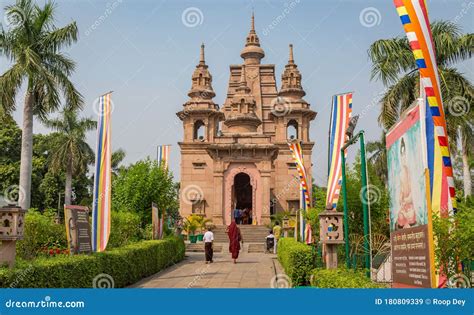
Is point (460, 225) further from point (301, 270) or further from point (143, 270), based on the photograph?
point (143, 270)

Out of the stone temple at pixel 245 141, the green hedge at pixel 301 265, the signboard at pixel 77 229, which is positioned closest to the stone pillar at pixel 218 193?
the stone temple at pixel 245 141

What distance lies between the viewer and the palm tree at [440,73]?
61.5 feet

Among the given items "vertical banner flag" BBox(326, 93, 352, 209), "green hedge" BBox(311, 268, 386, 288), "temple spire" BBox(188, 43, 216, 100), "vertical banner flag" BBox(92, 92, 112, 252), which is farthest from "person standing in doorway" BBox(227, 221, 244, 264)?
"temple spire" BBox(188, 43, 216, 100)

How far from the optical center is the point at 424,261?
5129 mm

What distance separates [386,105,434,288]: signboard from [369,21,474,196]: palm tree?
13.0 metres

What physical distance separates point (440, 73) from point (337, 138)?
8.42 m

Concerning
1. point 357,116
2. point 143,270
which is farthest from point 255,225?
point 357,116

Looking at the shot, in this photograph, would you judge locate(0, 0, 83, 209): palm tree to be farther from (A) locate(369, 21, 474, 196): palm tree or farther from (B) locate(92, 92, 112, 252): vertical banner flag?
(A) locate(369, 21, 474, 196): palm tree

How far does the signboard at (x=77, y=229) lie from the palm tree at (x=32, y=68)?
27.3 feet

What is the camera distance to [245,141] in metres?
40.7

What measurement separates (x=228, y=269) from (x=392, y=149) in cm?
1192

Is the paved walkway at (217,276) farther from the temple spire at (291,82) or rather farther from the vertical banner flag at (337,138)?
the temple spire at (291,82)

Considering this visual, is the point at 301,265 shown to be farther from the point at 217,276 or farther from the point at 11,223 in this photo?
the point at 11,223

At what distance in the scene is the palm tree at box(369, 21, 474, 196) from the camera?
18734 mm
